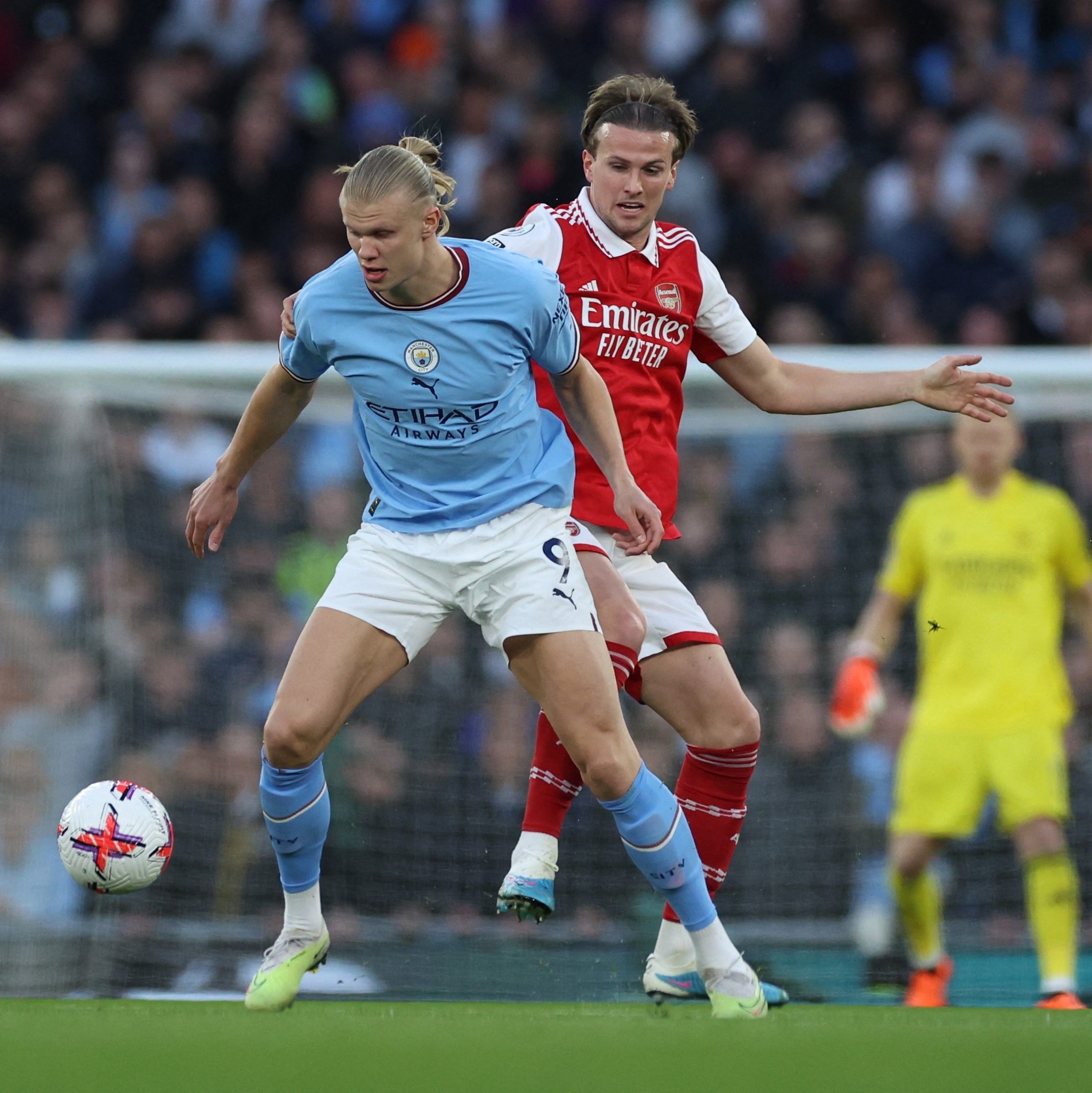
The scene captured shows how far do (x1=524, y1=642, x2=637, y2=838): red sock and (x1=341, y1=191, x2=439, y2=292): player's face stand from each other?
1.19 m

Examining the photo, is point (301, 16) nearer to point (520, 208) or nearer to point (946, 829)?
point (520, 208)

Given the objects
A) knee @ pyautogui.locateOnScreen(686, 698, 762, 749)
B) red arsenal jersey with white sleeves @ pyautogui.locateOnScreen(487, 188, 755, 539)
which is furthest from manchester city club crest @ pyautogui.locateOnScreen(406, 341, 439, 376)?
knee @ pyautogui.locateOnScreen(686, 698, 762, 749)

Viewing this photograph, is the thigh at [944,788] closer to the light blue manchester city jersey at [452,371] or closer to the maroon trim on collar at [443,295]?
the light blue manchester city jersey at [452,371]

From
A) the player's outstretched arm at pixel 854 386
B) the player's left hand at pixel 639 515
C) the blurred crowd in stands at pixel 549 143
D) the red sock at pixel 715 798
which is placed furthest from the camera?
the blurred crowd in stands at pixel 549 143

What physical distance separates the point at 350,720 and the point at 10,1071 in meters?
2.67

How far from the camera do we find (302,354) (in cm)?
375

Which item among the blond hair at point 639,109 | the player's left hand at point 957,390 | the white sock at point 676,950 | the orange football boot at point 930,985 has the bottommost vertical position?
the orange football boot at point 930,985

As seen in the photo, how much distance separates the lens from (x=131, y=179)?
9.36m

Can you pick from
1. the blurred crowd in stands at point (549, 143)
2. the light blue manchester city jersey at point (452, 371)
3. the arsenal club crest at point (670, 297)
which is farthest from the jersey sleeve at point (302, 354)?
the blurred crowd in stands at point (549, 143)

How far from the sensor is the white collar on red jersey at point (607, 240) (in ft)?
13.4

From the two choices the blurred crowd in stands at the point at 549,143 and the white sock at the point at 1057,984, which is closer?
the white sock at the point at 1057,984

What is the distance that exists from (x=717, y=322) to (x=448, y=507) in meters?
0.98

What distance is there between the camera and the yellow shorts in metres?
5.75

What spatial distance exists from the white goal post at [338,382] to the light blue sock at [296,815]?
219cm
